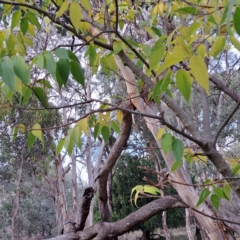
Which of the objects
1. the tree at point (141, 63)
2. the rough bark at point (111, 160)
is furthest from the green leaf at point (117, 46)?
the rough bark at point (111, 160)

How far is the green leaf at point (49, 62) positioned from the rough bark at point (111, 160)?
2.94 feet

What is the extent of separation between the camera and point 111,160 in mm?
1644

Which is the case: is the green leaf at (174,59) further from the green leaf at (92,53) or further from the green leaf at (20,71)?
the green leaf at (92,53)

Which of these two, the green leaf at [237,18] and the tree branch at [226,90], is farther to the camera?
the tree branch at [226,90]

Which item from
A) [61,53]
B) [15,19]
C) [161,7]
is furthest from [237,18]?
[161,7]

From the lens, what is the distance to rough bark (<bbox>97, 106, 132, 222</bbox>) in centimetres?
145

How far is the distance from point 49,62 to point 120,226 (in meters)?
1.39

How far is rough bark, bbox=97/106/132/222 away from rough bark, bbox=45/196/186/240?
175 millimetres

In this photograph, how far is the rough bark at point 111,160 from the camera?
4.74 ft

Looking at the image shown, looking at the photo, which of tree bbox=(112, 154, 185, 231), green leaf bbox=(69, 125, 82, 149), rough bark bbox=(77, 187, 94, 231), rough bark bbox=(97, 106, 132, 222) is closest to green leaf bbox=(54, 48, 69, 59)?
green leaf bbox=(69, 125, 82, 149)

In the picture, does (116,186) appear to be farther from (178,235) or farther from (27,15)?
(27,15)

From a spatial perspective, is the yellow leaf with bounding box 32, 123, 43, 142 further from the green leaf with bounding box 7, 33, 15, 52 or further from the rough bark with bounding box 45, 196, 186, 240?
the rough bark with bounding box 45, 196, 186, 240

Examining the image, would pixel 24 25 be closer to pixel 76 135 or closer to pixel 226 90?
pixel 76 135

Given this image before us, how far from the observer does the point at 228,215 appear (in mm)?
1513
